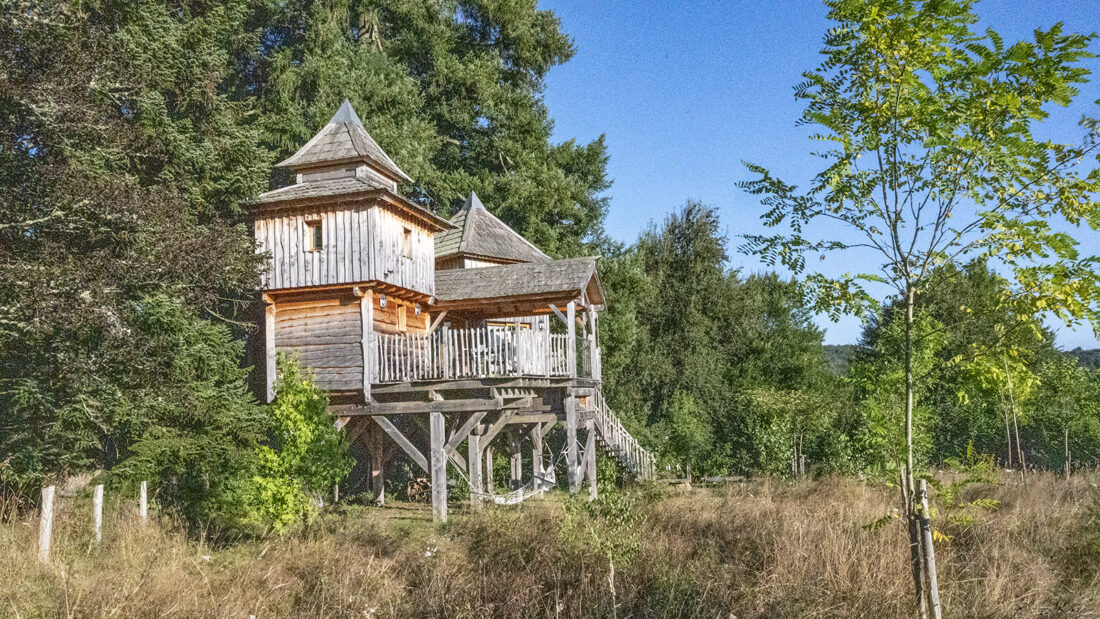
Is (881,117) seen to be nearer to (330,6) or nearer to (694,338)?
(694,338)

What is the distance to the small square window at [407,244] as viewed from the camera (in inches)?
739

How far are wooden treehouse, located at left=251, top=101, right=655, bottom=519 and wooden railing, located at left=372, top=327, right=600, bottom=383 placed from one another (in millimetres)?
32

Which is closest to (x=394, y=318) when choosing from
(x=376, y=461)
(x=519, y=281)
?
(x=519, y=281)

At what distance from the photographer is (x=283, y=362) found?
1633 cm

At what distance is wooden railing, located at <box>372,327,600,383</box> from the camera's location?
16.3m

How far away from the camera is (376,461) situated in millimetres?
21016

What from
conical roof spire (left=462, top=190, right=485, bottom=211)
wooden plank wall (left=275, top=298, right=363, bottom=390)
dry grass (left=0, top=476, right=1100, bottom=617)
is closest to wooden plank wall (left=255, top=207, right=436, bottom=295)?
wooden plank wall (left=275, top=298, right=363, bottom=390)

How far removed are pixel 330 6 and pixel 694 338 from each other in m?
19.6

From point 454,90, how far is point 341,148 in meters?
15.8

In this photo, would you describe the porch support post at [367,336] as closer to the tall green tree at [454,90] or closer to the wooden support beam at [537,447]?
the wooden support beam at [537,447]

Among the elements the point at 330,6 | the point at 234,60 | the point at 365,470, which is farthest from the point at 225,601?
the point at 330,6

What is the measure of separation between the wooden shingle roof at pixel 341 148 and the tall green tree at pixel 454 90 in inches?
281

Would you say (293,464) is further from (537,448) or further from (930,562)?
(930,562)

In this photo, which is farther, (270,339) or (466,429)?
(270,339)
